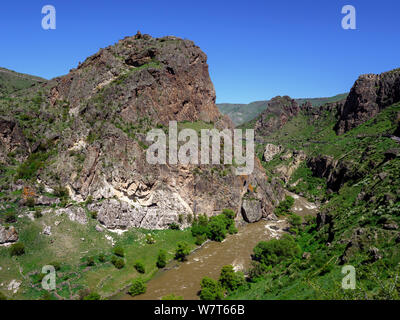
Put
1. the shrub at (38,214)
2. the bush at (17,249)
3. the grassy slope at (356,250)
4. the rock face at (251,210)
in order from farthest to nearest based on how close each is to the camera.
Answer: the rock face at (251,210) < the shrub at (38,214) < the bush at (17,249) < the grassy slope at (356,250)

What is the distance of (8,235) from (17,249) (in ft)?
12.9

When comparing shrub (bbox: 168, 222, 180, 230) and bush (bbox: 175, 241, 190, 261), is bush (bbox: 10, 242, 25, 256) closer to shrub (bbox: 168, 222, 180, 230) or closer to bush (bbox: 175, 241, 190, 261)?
bush (bbox: 175, 241, 190, 261)

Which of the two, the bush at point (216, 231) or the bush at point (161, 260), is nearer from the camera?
the bush at point (161, 260)

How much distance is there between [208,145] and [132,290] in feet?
168

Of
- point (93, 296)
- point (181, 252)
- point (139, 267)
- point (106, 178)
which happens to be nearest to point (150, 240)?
point (181, 252)

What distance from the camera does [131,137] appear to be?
71.8 meters

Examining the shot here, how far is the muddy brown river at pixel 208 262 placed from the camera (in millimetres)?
44875

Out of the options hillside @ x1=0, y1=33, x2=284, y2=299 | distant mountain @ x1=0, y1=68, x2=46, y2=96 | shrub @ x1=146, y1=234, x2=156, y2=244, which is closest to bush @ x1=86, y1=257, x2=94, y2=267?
hillside @ x1=0, y1=33, x2=284, y2=299

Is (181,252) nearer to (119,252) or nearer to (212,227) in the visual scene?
(119,252)

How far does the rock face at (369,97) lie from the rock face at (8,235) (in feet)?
521

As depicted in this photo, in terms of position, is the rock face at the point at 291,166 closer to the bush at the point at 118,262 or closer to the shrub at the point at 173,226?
the shrub at the point at 173,226

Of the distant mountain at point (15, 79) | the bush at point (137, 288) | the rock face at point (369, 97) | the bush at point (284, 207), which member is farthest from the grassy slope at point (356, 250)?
the distant mountain at point (15, 79)

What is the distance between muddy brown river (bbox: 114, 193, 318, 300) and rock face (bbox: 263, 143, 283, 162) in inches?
3285
